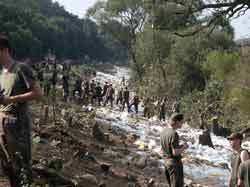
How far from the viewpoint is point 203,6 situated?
38.7 feet

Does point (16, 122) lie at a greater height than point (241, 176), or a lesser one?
greater

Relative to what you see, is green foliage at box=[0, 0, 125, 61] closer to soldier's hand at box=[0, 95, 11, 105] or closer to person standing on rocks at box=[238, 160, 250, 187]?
person standing on rocks at box=[238, 160, 250, 187]

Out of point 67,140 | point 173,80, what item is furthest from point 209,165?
point 173,80

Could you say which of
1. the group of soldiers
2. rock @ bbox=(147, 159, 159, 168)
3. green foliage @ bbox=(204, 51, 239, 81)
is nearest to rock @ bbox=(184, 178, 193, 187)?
rock @ bbox=(147, 159, 159, 168)

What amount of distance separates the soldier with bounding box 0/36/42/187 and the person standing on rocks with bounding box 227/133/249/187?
7.75 ft

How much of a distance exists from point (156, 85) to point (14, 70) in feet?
110

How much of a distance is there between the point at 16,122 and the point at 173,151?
96.3 inches

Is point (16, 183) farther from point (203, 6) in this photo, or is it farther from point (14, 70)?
point (203, 6)

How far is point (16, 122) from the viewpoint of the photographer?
4.57m

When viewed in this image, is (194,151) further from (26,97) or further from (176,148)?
(26,97)

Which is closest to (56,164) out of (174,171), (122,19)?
(174,171)

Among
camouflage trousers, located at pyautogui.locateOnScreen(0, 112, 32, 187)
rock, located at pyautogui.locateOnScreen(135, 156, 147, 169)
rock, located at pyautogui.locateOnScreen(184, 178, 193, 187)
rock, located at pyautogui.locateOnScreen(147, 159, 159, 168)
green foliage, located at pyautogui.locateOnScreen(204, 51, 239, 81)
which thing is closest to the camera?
camouflage trousers, located at pyautogui.locateOnScreen(0, 112, 32, 187)

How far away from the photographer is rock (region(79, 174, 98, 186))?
8.64 m

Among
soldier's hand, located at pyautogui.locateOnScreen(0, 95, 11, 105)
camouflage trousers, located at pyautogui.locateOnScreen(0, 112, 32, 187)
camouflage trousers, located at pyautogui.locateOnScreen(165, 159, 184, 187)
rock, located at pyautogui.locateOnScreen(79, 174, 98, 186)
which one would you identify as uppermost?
soldier's hand, located at pyautogui.locateOnScreen(0, 95, 11, 105)
